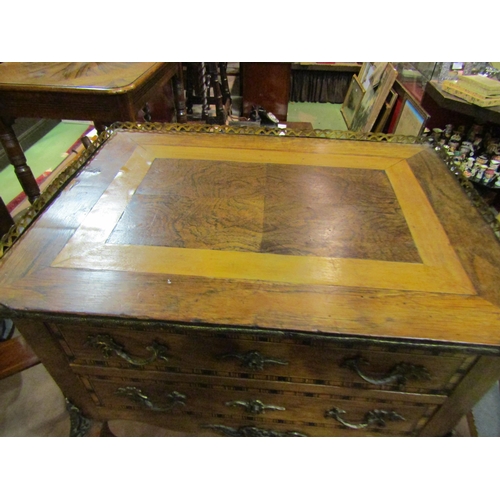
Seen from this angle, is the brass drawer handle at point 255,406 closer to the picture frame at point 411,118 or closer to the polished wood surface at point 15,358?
the polished wood surface at point 15,358

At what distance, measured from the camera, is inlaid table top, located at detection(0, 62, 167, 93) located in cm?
125

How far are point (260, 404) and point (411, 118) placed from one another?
1.75 metres

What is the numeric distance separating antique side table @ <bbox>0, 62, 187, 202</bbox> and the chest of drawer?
102cm

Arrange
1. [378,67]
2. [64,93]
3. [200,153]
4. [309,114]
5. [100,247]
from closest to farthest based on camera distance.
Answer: [100,247], [200,153], [64,93], [378,67], [309,114]

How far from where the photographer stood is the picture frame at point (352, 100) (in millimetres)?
2814

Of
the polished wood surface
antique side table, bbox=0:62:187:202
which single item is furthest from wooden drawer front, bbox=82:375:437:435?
antique side table, bbox=0:62:187:202

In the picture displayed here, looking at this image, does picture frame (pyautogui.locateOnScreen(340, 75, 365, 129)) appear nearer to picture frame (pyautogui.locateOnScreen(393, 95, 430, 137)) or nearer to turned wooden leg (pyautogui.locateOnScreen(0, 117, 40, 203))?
picture frame (pyautogui.locateOnScreen(393, 95, 430, 137))

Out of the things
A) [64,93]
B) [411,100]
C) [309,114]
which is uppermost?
[64,93]

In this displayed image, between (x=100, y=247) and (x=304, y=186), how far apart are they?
1.77ft

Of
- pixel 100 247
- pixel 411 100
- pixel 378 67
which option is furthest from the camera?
pixel 378 67

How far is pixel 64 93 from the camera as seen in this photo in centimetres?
126

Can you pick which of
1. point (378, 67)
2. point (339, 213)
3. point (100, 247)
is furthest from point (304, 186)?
point (378, 67)

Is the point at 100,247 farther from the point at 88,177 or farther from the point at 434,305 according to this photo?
the point at 434,305

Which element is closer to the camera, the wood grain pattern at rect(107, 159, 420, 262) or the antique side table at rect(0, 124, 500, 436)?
the antique side table at rect(0, 124, 500, 436)
